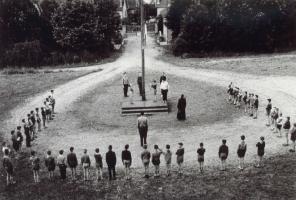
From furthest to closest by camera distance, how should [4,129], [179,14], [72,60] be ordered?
1. [179,14]
2. [72,60]
3. [4,129]

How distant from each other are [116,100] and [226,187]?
17090 millimetres

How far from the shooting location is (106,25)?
5481 cm

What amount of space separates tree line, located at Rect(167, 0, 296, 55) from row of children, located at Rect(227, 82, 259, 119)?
22.7 m

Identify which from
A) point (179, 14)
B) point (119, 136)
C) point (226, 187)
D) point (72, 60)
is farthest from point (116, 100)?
point (179, 14)

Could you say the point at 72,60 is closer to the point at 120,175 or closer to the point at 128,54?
the point at 128,54

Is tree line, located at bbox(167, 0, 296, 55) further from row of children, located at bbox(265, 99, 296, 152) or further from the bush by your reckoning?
row of children, located at bbox(265, 99, 296, 152)

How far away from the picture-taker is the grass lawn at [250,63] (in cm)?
4181

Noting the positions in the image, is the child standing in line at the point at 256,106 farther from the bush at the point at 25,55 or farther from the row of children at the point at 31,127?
the bush at the point at 25,55

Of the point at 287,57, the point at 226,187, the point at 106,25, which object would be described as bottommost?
the point at 226,187

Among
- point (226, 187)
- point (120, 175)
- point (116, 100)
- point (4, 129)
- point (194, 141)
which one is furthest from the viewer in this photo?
point (116, 100)

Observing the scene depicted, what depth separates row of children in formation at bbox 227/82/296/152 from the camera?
72.1 feet

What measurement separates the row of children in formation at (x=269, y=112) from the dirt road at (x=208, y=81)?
51 cm

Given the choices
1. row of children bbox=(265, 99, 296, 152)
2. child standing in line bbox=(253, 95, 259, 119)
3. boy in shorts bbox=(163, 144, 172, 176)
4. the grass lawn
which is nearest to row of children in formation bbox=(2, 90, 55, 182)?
boy in shorts bbox=(163, 144, 172, 176)

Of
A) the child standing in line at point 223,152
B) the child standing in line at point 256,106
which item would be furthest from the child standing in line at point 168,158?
the child standing in line at point 256,106
